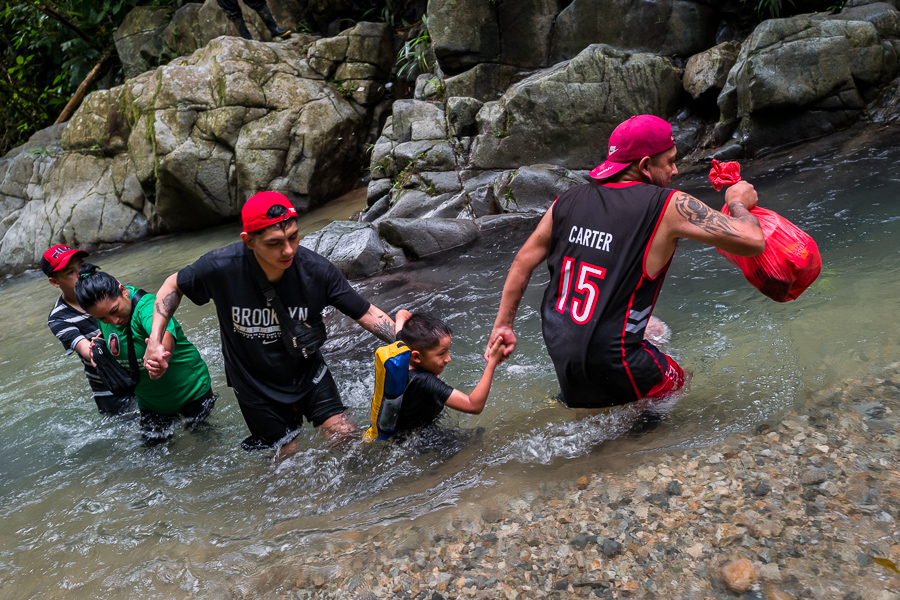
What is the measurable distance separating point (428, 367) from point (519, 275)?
25.6 inches

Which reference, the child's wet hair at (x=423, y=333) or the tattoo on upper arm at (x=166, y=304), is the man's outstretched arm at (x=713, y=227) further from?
the tattoo on upper arm at (x=166, y=304)

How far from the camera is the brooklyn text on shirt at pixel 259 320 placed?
330 cm

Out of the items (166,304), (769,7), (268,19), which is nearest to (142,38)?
(268,19)

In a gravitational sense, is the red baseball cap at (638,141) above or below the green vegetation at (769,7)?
below

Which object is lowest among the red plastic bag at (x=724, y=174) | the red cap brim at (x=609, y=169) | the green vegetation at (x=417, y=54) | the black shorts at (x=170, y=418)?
the black shorts at (x=170, y=418)

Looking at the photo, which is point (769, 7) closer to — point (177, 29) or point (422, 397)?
point (422, 397)

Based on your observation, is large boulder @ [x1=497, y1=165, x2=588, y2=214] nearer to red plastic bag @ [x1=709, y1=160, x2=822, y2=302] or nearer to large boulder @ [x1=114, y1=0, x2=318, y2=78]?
red plastic bag @ [x1=709, y1=160, x2=822, y2=302]

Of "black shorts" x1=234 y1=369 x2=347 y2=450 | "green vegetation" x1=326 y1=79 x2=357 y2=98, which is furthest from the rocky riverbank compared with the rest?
"green vegetation" x1=326 y1=79 x2=357 y2=98

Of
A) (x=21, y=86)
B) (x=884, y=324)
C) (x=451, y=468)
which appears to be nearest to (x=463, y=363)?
(x=451, y=468)

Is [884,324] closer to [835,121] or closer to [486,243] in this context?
[486,243]

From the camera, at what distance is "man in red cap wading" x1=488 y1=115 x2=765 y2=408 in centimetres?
260

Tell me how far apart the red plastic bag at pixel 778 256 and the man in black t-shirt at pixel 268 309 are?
1.80 m

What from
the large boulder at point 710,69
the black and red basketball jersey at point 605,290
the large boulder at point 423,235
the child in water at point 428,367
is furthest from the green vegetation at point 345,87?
the black and red basketball jersey at point 605,290

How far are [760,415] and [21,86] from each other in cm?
2133
